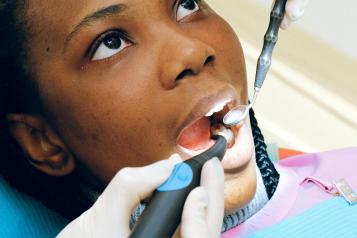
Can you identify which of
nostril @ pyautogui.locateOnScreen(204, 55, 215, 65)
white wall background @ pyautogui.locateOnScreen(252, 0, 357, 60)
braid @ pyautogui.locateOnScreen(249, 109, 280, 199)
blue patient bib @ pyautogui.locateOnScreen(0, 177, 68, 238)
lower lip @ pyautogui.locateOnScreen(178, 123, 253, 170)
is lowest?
white wall background @ pyautogui.locateOnScreen(252, 0, 357, 60)

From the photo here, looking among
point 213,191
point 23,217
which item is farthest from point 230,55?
point 23,217

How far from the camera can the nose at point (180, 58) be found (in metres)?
0.88

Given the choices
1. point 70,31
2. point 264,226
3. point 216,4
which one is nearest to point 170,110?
point 70,31

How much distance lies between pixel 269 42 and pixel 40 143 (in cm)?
48

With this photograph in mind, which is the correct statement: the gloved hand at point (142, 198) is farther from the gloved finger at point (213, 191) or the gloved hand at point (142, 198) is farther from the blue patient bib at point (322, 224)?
the blue patient bib at point (322, 224)

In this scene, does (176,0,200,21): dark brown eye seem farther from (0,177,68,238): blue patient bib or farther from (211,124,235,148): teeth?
(0,177,68,238): blue patient bib

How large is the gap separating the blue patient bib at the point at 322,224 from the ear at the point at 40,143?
15.5 inches

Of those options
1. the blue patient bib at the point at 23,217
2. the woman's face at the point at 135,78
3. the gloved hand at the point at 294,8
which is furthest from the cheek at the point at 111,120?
the gloved hand at the point at 294,8

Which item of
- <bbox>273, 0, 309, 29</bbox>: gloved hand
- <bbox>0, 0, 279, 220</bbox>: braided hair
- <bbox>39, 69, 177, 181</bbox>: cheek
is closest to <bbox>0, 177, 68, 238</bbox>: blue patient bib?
<bbox>0, 0, 279, 220</bbox>: braided hair

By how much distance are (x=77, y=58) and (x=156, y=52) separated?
0.14 meters

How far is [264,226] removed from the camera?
3.62ft

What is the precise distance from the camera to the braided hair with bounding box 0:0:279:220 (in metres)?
0.94

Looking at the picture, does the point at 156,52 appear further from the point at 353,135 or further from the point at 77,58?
the point at 353,135

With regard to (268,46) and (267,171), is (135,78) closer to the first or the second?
(268,46)
